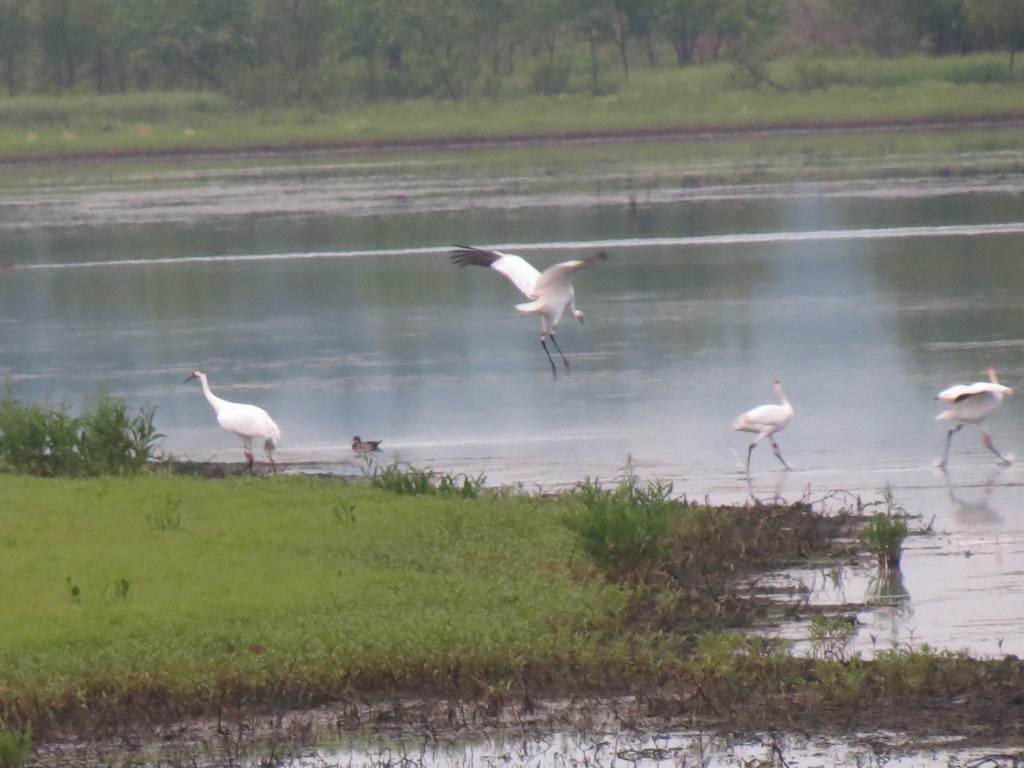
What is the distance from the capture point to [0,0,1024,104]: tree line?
2613 inches

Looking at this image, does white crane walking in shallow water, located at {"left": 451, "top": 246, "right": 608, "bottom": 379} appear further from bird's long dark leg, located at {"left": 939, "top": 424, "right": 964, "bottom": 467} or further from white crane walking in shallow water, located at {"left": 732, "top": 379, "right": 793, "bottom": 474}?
bird's long dark leg, located at {"left": 939, "top": 424, "right": 964, "bottom": 467}

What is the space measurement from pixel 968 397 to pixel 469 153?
4095 centimetres

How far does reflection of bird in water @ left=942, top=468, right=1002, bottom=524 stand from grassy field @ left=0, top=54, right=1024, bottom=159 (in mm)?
42816

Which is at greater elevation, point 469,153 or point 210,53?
point 210,53

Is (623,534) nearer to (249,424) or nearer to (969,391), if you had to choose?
(969,391)

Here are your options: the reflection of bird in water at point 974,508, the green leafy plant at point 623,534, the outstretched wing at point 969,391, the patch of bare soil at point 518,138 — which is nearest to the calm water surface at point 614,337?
the reflection of bird in water at point 974,508

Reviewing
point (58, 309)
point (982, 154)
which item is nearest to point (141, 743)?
point (58, 309)

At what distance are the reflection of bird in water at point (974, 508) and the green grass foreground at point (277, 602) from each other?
2457 mm

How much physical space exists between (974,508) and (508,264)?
7.11 metres

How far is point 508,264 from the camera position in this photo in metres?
18.2

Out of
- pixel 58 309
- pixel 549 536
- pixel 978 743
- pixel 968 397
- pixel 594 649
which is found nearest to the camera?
pixel 978 743

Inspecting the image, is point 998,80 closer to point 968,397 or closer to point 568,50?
point 568,50

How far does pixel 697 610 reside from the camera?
30.8 ft

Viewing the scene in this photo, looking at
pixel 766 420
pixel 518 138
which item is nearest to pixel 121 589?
pixel 766 420
